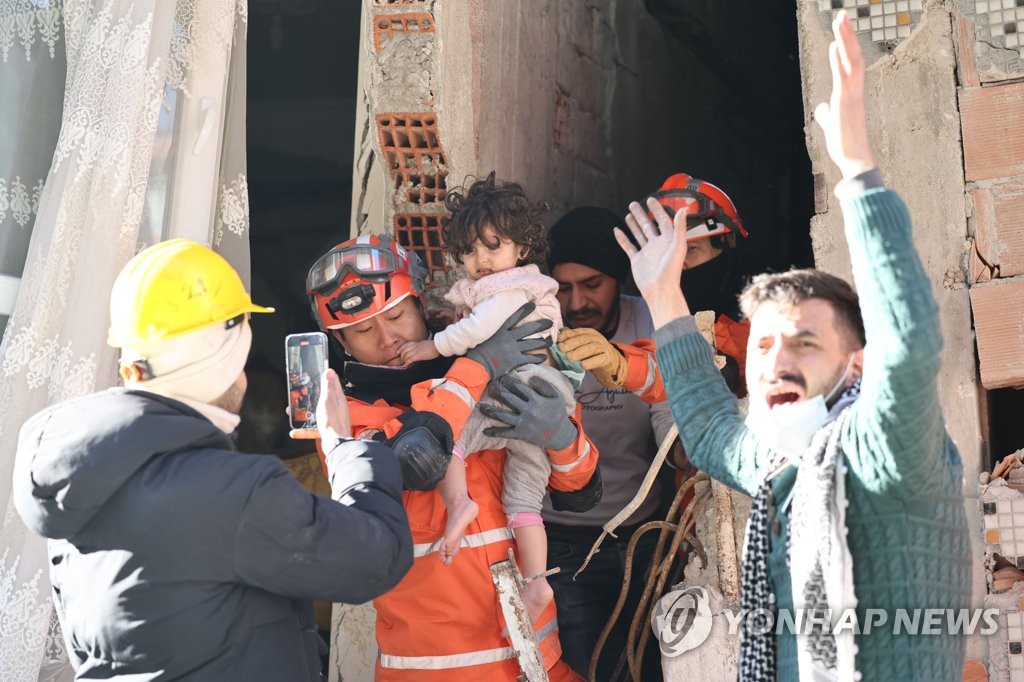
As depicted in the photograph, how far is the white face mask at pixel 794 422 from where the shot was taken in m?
1.95

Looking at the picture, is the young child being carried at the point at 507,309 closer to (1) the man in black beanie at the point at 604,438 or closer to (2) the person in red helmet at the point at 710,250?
(1) the man in black beanie at the point at 604,438

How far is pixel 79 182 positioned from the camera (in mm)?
2857

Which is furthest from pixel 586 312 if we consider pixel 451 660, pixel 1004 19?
pixel 1004 19

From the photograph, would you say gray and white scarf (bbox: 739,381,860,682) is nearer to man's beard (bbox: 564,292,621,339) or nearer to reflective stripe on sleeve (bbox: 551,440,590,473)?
reflective stripe on sleeve (bbox: 551,440,590,473)

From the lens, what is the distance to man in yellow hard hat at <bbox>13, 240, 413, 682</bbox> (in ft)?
6.49

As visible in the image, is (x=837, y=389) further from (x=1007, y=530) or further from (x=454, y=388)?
(x=1007, y=530)

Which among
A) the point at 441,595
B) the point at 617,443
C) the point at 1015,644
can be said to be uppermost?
the point at 617,443

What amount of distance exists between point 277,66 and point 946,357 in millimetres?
3426

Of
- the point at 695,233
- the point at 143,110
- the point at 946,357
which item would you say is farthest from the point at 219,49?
the point at 946,357

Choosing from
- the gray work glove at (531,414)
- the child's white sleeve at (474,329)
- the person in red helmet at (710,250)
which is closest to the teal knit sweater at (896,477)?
the gray work glove at (531,414)

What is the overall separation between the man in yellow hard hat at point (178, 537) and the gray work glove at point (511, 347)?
91 cm

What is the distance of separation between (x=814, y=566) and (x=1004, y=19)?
2049mm

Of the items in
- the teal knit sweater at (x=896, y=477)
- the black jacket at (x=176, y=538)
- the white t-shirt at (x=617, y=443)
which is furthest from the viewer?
the white t-shirt at (x=617, y=443)

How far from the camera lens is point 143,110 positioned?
294cm
